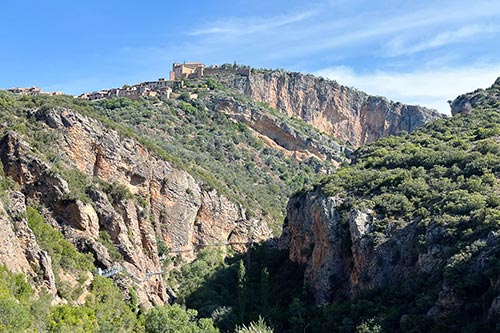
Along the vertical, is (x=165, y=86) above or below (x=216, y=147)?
above

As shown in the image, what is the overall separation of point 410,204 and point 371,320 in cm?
966

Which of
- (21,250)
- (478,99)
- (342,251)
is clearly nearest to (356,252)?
(342,251)

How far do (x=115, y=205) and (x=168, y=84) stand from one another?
5344 centimetres

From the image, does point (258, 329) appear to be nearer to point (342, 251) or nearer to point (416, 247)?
point (342, 251)

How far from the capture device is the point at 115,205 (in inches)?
1679

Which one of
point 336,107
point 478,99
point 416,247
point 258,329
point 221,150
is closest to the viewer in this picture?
point 416,247

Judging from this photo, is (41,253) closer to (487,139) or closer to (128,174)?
(128,174)

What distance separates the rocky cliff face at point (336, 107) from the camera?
100750 millimetres

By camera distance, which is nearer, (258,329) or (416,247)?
(416,247)

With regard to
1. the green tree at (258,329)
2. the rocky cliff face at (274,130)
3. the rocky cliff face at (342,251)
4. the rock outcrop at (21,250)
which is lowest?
the green tree at (258,329)

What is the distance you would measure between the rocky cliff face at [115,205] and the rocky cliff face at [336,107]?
4581 centimetres

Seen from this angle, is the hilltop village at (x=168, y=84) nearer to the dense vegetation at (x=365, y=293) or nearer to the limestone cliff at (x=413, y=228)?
the dense vegetation at (x=365, y=293)

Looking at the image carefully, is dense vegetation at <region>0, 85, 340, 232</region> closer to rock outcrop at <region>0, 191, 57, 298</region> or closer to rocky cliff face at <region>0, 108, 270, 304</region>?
rocky cliff face at <region>0, 108, 270, 304</region>

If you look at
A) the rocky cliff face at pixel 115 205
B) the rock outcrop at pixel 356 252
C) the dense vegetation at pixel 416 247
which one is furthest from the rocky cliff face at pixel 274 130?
the rock outcrop at pixel 356 252
